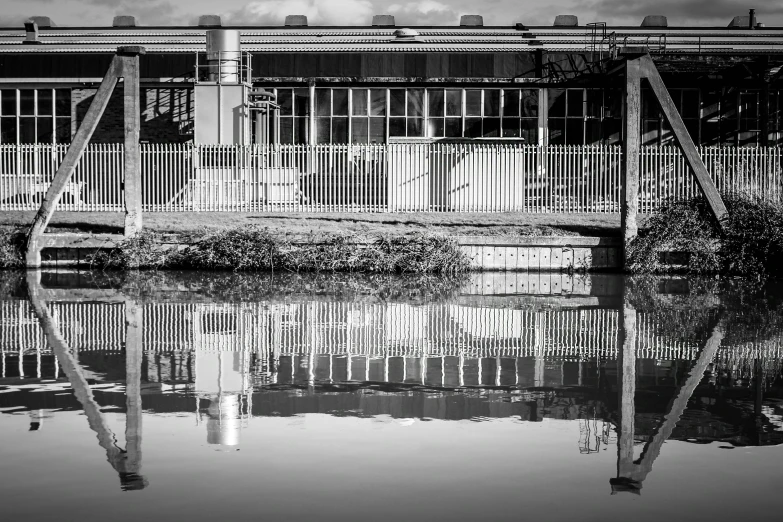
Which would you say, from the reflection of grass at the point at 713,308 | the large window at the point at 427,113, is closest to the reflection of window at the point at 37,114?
the large window at the point at 427,113

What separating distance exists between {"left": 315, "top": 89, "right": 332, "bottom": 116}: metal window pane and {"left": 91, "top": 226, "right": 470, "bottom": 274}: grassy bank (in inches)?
570

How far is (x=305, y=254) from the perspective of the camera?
758 inches

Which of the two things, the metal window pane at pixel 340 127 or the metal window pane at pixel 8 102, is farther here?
the metal window pane at pixel 8 102

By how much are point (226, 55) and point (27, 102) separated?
23.5 feet

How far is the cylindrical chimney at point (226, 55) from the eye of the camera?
31.9 metres


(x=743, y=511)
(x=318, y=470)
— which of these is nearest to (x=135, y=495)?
(x=318, y=470)

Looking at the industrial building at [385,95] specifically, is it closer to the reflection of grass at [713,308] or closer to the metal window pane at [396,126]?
the metal window pane at [396,126]

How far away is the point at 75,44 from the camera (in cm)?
3641

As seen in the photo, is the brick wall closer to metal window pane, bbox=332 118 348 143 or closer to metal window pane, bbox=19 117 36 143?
metal window pane, bbox=19 117 36 143

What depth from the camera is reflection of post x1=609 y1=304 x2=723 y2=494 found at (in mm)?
6328

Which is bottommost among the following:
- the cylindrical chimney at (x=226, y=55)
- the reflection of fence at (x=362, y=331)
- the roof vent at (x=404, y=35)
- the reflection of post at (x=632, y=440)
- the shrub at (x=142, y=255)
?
the reflection of post at (x=632, y=440)

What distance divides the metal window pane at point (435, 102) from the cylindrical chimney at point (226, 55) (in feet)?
19.5

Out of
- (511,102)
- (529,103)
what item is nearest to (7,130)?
(511,102)

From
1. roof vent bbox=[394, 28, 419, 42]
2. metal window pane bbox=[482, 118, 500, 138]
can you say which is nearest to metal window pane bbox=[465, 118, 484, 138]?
metal window pane bbox=[482, 118, 500, 138]
